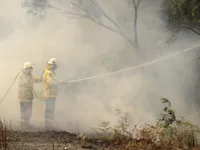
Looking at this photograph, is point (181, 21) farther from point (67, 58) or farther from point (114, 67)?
point (67, 58)

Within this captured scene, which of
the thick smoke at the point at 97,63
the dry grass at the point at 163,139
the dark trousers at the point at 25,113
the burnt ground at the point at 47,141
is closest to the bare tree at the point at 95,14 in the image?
the thick smoke at the point at 97,63

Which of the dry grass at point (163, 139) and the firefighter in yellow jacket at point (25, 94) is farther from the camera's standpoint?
the firefighter in yellow jacket at point (25, 94)

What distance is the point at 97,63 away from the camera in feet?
43.7

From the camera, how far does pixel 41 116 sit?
36.9ft

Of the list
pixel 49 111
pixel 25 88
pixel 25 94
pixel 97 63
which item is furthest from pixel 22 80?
pixel 97 63

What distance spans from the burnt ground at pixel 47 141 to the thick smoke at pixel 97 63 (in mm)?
1309

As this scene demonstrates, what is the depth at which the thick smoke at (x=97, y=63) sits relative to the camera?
11.4 metres

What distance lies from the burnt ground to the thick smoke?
1309 millimetres

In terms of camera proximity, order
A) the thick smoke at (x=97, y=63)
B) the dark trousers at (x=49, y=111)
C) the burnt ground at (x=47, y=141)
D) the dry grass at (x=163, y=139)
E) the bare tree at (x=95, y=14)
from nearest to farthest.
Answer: the dry grass at (x=163, y=139), the burnt ground at (x=47, y=141), the dark trousers at (x=49, y=111), the thick smoke at (x=97, y=63), the bare tree at (x=95, y=14)

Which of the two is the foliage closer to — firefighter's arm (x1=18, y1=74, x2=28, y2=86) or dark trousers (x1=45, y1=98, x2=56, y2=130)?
dark trousers (x1=45, y1=98, x2=56, y2=130)

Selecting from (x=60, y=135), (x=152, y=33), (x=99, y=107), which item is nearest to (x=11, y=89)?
(x=99, y=107)

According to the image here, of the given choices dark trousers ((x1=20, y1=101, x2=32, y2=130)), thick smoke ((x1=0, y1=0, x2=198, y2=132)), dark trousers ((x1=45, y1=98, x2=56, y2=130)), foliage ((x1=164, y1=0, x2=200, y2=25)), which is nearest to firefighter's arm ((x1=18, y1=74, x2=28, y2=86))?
dark trousers ((x1=20, y1=101, x2=32, y2=130))

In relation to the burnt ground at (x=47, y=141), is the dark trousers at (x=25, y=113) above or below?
above

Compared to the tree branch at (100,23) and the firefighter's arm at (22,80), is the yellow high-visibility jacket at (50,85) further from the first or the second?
the tree branch at (100,23)
